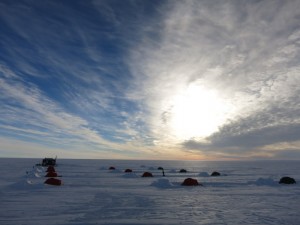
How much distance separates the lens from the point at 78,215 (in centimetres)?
1781

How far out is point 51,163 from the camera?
351 feet

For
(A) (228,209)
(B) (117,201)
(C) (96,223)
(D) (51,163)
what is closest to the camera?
(C) (96,223)

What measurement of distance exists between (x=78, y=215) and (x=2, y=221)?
411 centimetres

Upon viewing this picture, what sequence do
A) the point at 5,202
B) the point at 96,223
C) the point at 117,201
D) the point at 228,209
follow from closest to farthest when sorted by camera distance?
the point at 96,223
the point at 228,209
the point at 5,202
the point at 117,201

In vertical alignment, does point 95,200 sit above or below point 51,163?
below

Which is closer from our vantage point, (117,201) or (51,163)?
(117,201)

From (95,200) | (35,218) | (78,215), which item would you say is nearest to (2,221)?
(35,218)

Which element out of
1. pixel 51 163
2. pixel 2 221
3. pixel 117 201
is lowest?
pixel 2 221

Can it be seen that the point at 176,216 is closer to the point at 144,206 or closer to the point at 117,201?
the point at 144,206

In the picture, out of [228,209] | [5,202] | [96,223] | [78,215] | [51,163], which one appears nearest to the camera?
[96,223]

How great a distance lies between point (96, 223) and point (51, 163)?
97709mm

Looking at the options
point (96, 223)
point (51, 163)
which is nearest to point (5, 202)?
point (96, 223)

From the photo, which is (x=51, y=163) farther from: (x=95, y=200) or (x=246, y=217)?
(x=246, y=217)

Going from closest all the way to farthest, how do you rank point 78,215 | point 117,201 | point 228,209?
point 78,215, point 228,209, point 117,201
